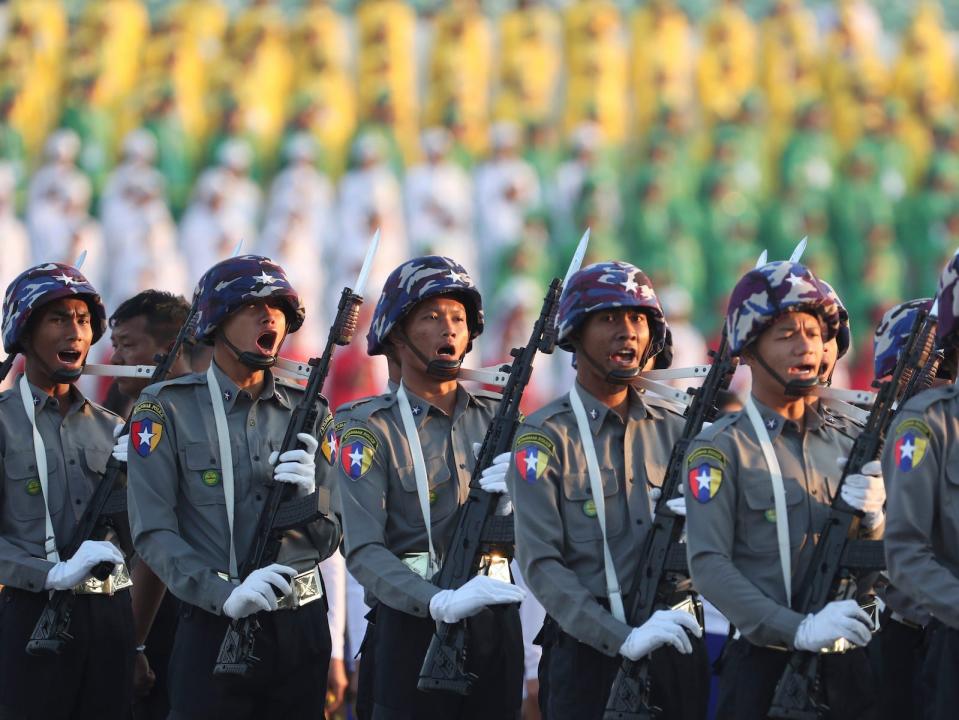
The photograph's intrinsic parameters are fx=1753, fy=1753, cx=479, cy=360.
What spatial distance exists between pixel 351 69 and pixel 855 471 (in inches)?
568

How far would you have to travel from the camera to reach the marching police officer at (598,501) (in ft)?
20.3

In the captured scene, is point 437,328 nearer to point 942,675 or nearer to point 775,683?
point 775,683

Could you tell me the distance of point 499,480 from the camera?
265 inches

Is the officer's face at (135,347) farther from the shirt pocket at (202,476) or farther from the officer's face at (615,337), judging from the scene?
the officer's face at (615,337)

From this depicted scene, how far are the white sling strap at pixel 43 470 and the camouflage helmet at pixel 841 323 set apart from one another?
3.47 meters

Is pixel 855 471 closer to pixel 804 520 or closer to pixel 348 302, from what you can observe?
pixel 804 520

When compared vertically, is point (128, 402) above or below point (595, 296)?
below

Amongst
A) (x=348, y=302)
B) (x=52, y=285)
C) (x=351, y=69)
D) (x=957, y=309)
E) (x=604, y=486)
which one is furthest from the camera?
(x=351, y=69)

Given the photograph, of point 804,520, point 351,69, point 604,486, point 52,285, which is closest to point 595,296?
point 604,486

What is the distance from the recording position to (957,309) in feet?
19.0

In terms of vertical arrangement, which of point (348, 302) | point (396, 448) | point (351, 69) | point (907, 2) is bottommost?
point (396, 448)

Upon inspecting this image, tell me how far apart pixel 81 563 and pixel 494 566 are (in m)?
1.80

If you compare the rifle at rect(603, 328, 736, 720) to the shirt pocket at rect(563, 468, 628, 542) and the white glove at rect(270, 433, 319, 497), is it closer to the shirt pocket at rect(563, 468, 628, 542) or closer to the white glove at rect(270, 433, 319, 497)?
the shirt pocket at rect(563, 468, 628, 542)

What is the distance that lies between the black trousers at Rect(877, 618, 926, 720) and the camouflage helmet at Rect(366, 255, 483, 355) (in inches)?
86.1
